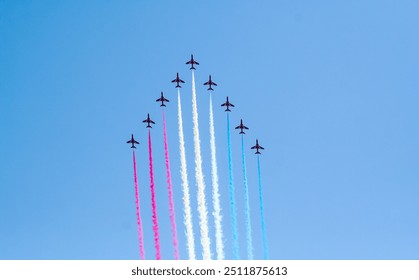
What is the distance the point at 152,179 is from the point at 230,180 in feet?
28.7

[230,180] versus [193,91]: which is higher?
[193,91]

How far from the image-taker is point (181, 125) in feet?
268

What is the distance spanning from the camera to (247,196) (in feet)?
261
